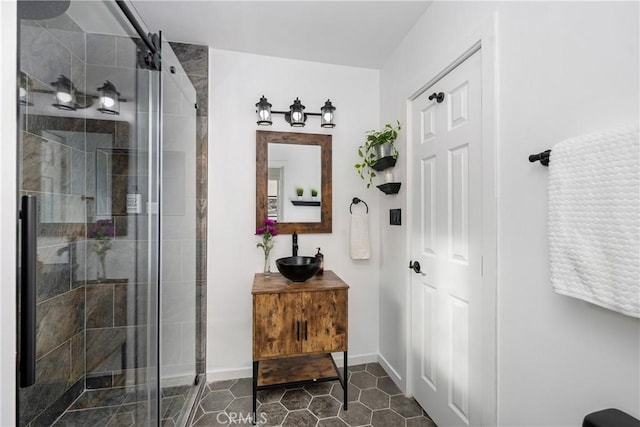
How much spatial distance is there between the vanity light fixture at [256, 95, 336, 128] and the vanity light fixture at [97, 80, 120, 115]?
942 millimetres

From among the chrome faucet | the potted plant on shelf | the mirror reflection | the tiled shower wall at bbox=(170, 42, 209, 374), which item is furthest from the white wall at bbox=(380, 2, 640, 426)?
the tiled shower wall at bbox=(170, 42, 209, 374)

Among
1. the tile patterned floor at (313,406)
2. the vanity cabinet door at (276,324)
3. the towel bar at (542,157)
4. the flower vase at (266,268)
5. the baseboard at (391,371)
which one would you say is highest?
the towel bar at (542,157)

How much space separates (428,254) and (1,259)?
1.83m

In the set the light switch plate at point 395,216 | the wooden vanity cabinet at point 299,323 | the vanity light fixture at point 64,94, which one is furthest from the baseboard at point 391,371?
the vanity light fixture at point 64,94

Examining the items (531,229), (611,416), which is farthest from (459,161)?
(611,416)

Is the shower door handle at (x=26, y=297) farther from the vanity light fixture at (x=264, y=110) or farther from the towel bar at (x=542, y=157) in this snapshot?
the vanity light fixture at (x=264, y=110)

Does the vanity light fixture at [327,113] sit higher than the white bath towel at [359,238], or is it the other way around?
the vanity light fixture at [327,113]

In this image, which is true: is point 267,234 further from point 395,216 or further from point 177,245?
point 395,216

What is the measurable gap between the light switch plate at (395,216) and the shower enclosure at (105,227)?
1.52 meters

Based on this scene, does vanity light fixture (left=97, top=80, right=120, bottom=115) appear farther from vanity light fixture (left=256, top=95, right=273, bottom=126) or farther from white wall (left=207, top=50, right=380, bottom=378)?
vanity light fixture (left=256, top=95, right=273, bottom=126)

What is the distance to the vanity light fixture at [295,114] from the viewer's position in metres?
2.19

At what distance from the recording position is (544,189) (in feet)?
3.40

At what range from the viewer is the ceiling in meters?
1.78

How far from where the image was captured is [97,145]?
1499 mm
